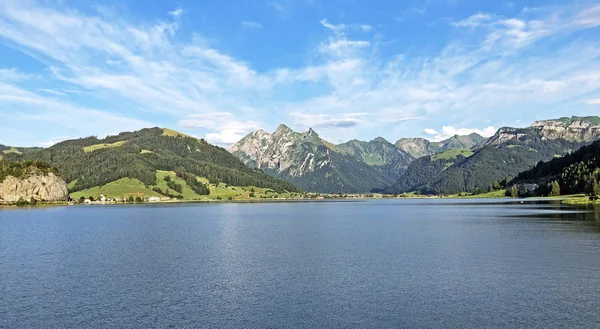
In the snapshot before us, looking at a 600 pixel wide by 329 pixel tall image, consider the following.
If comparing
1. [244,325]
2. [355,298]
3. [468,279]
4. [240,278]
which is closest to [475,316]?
[355,298]

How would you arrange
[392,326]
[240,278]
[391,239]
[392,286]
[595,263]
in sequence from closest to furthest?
[392,326] < [392,286] < [240,278] < [595,263] < [391,239]

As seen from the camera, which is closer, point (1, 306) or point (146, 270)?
point (1, 306)

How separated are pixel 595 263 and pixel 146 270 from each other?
59928 mm

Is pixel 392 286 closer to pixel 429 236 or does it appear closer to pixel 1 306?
pixel 1 306

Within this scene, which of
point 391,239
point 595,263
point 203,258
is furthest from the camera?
point 391,239

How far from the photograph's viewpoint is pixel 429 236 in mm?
95938

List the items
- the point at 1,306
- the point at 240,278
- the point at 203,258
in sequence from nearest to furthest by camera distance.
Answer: the point at 1,306 < the point at 240,278 < the point at 203,258

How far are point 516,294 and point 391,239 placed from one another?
4662 cm

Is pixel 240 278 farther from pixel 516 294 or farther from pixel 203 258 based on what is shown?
pixel 516 294

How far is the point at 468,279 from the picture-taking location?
51.8 m

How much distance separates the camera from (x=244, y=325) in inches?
1448

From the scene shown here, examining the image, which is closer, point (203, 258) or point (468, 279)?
point (468, 279)

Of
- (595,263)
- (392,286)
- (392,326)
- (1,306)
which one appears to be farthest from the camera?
(595,263)

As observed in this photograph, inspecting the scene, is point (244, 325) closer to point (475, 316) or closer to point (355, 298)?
point (355, 298)
